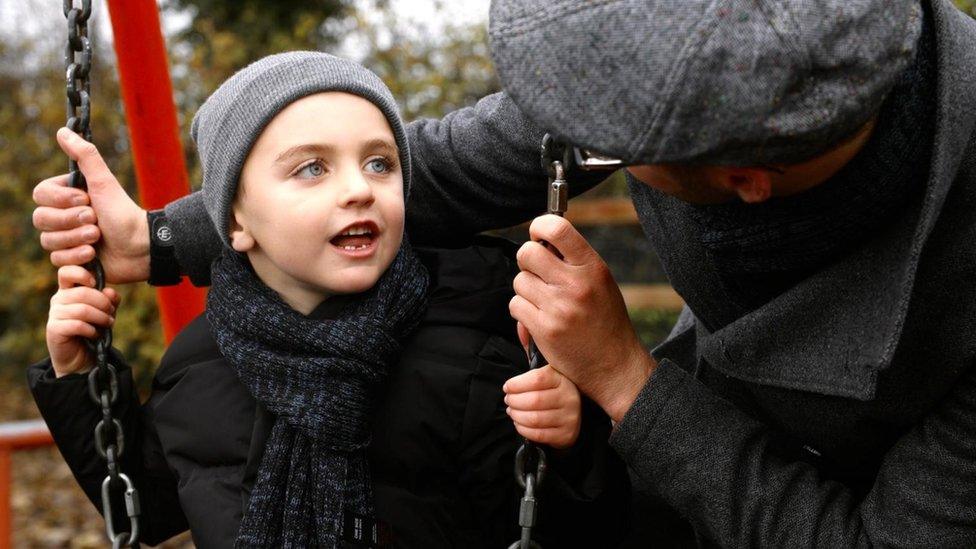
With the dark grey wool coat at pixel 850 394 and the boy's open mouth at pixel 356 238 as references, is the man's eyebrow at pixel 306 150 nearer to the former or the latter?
the boy's open mouth at pixel 356 238

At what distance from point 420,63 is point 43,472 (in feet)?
11.7

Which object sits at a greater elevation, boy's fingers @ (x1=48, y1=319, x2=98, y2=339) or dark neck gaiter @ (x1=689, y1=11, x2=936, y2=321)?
dark neck gaiter @ (x1=689, y1=11, x2=936, y2=321)

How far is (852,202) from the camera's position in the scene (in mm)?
1368

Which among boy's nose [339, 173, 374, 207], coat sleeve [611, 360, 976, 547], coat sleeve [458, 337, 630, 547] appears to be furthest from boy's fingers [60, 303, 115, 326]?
coat sleeve [611, 360, 976, 547]

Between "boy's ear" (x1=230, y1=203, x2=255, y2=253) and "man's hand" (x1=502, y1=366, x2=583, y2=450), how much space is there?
0.57m

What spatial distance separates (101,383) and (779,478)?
1.26m

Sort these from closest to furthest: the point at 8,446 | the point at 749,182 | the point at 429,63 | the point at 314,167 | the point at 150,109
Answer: the point at 749,182, the point at 314,167, the point at 150,109, the point at 8,446, the point at 429,63

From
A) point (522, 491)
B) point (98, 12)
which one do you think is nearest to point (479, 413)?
point (522, 491)

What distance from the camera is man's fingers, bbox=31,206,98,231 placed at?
1903 millimetres

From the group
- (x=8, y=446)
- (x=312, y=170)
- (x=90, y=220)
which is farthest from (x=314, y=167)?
(x=8, y=446)

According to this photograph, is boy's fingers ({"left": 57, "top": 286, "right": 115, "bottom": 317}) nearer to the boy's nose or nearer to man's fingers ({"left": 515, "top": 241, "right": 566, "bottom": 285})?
the boy's nose

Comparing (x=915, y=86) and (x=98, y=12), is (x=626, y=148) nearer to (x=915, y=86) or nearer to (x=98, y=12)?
(x=915, y=86)

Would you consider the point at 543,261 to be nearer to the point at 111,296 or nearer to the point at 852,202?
the point at 852,202

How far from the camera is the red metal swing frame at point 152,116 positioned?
2.27m
